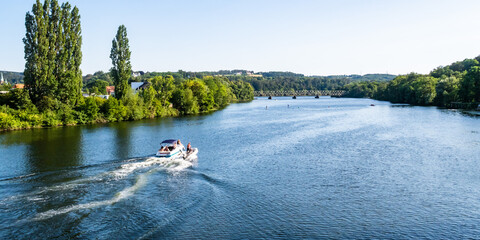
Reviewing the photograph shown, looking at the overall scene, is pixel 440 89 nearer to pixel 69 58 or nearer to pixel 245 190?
pixel 69 58

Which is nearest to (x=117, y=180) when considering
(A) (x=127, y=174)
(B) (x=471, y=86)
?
(A) (x=127, y=174)

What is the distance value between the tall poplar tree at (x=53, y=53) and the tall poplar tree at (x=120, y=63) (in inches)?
367

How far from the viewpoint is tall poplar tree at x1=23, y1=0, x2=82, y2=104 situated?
6141cm

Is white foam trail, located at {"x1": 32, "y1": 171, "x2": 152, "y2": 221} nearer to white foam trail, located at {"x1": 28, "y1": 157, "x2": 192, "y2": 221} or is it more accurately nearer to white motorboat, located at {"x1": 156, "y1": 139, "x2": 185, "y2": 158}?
white foam trail, located at {"x1": 28, "y1": 157, "x2": 192, "y2": 221}

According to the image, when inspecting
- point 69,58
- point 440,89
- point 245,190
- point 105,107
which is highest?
point 69,58

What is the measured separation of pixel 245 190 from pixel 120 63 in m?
61.8

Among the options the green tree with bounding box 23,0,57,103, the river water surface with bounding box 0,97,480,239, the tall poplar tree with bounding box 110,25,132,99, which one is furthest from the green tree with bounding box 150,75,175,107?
the river water surface with bounding box 0,97,480,239

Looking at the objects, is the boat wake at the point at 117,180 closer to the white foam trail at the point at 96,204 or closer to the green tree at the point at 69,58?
the white foam trail at the point at 96,204

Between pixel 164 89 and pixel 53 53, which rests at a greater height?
pixel 53 53

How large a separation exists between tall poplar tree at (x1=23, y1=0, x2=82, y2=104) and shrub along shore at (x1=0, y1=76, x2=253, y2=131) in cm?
191

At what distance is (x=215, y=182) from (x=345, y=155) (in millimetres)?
16852

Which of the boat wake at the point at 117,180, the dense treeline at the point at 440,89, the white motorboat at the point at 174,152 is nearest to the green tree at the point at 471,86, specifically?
the dense treeline at the point at 440,89

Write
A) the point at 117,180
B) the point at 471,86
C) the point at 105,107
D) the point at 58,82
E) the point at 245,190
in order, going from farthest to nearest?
the point at 471,86 → the point at 105,107 → the point at 58,82 → the point at 117,180 → the point at 245,190

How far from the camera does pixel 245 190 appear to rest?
2588 cm
